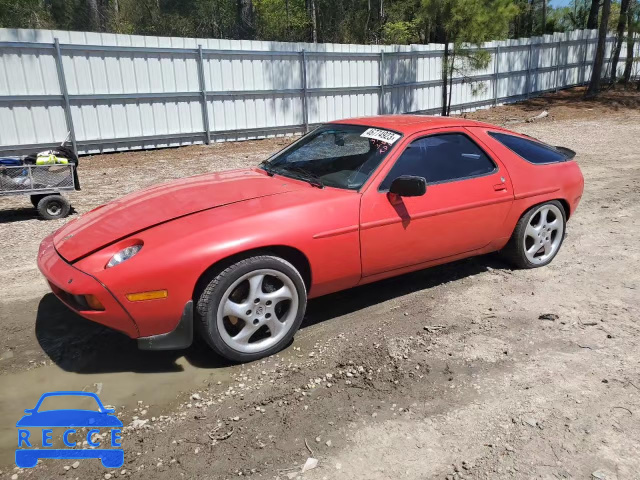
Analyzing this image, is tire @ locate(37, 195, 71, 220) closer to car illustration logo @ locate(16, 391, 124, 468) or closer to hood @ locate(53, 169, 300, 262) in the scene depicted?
hood @ locate(53, 169, 300, 262)

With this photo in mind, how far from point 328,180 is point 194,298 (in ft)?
4.45

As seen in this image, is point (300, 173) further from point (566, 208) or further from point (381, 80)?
point (381, 80)

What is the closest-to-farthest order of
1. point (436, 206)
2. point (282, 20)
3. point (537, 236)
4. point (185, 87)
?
point (436, 206)
point (537, 236)
point (185, 87)
point (282, 20)

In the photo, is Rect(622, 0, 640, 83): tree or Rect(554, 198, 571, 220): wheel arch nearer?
Rect(554, 198, 571, 220): wheel arch

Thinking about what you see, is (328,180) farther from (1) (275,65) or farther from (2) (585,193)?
(1) (275,65)

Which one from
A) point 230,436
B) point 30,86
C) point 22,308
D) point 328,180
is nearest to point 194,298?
point 230,436

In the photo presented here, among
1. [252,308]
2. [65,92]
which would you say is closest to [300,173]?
[252,308]

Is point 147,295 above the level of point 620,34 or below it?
below

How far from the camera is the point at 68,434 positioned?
2672 mm

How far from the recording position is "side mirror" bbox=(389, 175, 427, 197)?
143 inches

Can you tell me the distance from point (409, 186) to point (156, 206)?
1.77m

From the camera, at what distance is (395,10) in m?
31.0

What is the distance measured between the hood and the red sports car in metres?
0.02

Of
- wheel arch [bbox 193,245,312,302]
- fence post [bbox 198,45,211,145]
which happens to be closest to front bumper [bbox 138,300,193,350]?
wheel arch [bbox 193,245,312,302]
